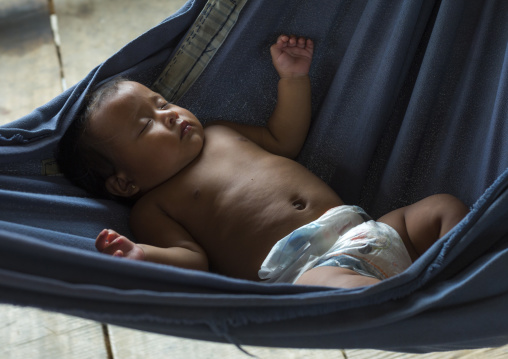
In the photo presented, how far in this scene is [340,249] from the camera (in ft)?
3.06

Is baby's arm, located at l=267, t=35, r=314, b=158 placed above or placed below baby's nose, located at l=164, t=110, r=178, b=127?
above

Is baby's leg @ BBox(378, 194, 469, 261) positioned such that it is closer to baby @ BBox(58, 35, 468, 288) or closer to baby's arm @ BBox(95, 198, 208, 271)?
baby @ BBox(58, 35, 468, 288)

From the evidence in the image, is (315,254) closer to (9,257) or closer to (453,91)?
(453,91)

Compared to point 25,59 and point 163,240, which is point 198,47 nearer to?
point 163,240

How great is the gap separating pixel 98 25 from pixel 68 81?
0.30 m

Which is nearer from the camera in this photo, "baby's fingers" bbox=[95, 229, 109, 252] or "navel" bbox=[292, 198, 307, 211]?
"baby's fingers" bbox=[95, 229, 109, 252]

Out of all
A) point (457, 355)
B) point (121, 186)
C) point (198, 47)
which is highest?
point (198, 47)

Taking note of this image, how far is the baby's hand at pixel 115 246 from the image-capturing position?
90 centimetres

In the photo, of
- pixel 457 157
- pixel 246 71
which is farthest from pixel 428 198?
pixel 246 71

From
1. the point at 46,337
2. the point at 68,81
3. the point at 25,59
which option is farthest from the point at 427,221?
the point at 25,59

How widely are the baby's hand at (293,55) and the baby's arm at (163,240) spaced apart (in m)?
0.32

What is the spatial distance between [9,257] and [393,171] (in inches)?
24.8

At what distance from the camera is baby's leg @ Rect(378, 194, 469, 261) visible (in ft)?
3.07

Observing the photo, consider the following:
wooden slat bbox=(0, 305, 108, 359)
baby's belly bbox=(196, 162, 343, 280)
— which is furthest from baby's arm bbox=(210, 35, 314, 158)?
wooden slat bbox=(0, 305, 108, 359)
